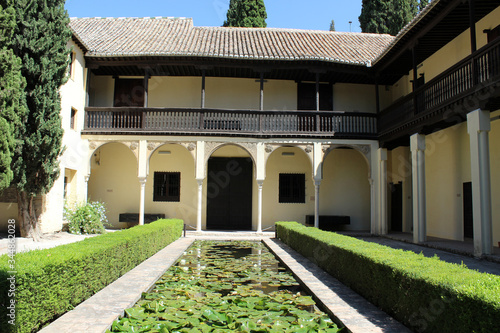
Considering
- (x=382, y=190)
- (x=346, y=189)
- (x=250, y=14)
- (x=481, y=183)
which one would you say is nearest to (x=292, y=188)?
(x=346, y=189)

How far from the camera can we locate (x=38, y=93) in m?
11.1

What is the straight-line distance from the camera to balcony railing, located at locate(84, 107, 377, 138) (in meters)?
15.3

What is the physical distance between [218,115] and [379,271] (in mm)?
11168

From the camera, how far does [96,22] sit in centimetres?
1992

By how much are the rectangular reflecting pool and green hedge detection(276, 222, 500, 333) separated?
0.80 m

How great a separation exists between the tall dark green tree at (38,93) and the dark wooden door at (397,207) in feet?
42.0

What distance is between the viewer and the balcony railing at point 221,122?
15.3 meters

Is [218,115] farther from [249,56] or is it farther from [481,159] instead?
[481,159]

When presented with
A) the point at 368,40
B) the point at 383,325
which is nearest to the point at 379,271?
the point at 383,325

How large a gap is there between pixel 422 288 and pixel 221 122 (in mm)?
11971

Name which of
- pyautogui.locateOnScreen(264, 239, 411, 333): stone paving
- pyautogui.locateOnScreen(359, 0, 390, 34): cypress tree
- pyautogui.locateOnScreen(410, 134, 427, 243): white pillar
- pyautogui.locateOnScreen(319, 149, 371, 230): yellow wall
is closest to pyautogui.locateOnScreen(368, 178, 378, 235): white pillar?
pyautogui.locateOnScreen(319, 149, 371, 230): yellow wall

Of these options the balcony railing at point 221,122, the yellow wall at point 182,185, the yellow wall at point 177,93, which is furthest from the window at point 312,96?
the yellow wall at point 182,185

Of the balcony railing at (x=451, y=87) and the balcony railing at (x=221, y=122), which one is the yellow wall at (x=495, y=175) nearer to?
the balcony railing at (x=451, y=87)

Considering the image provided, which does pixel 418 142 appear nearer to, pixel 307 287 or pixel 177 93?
pixel 307 287
